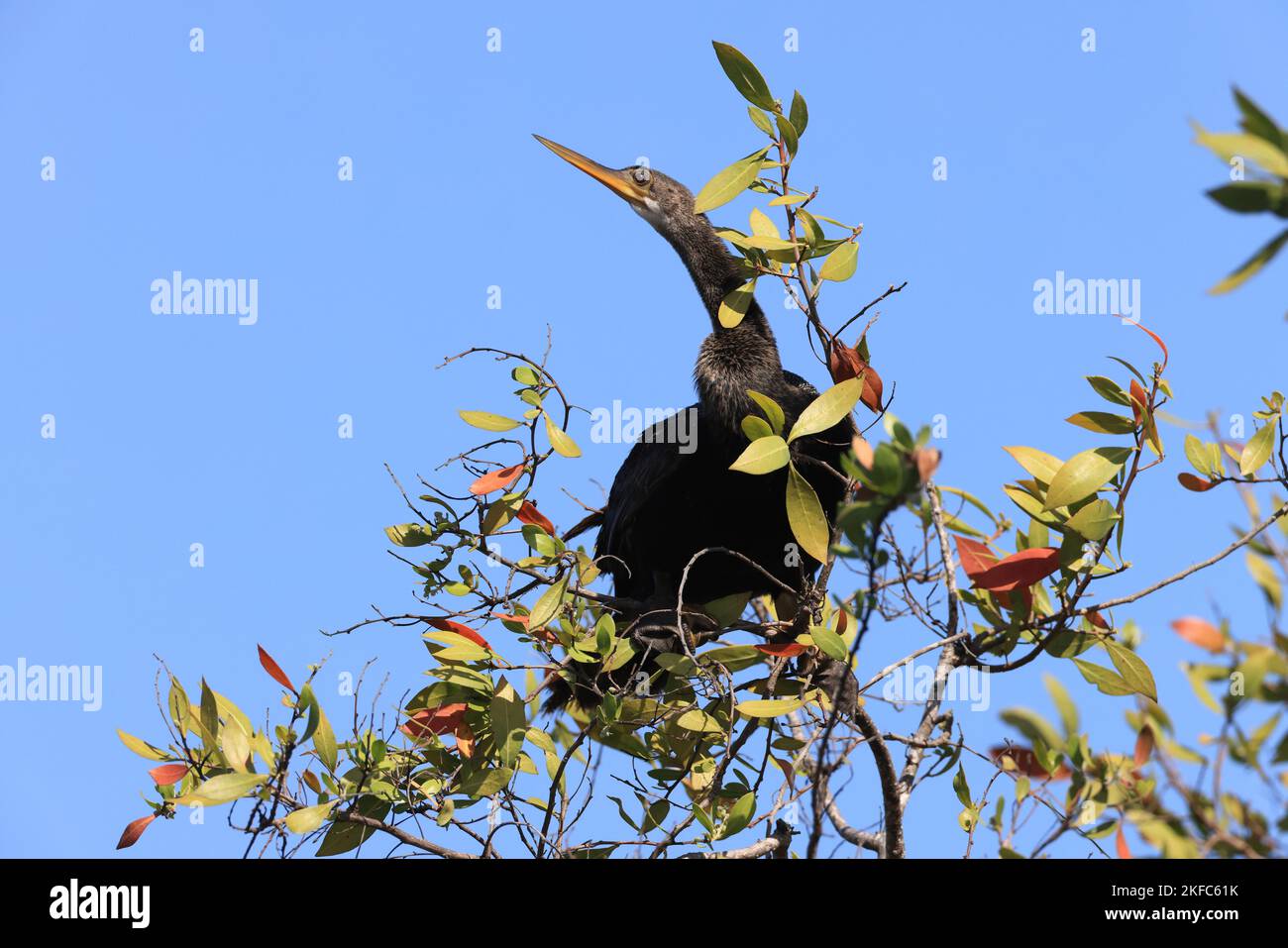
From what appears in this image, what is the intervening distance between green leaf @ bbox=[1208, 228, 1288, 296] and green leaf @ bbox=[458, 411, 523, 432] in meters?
2.53

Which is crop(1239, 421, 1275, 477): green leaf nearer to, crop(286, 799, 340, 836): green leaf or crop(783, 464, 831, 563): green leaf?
crop(783, 464, 831, 563): green leaf

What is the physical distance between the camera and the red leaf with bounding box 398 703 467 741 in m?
3.37

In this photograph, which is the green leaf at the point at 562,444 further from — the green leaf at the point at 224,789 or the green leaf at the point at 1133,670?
the green leaf at the point at 1133,670

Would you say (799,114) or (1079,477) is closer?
(1079,477)

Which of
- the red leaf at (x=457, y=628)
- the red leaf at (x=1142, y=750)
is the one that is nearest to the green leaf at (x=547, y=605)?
the red leaf at (x=457, y=628)

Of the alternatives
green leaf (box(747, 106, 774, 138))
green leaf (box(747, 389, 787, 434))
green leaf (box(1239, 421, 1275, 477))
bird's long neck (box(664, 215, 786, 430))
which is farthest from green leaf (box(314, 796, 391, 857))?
green leaf (box(1239, 421, 1275, 477))

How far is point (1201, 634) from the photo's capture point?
1667 mm

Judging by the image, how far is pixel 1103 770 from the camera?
7.36 ft

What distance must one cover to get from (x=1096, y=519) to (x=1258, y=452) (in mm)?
464

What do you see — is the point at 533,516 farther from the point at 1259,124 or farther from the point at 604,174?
the point at 1259,124

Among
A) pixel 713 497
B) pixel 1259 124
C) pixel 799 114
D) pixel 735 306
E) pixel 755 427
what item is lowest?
pixel 713 497

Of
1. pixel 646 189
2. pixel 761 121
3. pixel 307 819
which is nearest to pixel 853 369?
pixel 761 121
